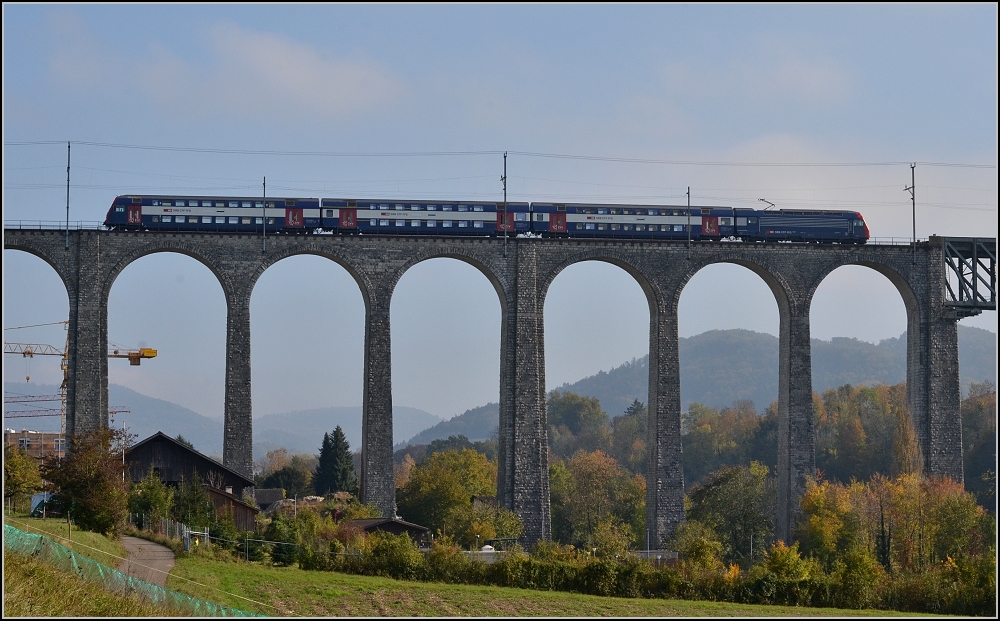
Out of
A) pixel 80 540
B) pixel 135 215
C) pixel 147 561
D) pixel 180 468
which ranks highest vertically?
pixel 135 215

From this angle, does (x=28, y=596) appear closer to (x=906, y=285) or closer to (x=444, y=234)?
(x=444, y=234)

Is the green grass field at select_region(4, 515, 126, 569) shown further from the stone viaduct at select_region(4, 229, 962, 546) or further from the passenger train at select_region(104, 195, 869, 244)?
the passenger train at select_region(104, 195, 869, 244)

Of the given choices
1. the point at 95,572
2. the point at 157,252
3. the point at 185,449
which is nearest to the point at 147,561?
the point at 95,572

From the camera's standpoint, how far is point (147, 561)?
3431cm

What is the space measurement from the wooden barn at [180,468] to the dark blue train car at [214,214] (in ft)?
31.4

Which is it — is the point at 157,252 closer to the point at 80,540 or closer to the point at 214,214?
the point at 214,214

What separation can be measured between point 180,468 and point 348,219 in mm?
13264

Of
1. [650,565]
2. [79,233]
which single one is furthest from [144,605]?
[79,233]

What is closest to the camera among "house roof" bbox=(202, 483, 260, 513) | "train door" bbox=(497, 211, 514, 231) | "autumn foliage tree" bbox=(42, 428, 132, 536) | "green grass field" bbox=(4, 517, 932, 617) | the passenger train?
"green grass field" bbox=(4, 517, 932, 617)

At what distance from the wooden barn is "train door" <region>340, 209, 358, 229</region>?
12043 millimetres

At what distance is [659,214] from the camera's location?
5544 cm

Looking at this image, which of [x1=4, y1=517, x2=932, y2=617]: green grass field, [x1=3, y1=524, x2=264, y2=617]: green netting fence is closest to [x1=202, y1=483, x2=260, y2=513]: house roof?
[x1=4, y1=517, x2=932, y2=617]: green grass field

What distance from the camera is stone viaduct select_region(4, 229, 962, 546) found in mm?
50250

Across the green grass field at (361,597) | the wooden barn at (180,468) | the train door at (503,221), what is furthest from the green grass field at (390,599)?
the train door at (503,221)
